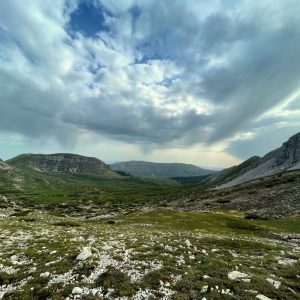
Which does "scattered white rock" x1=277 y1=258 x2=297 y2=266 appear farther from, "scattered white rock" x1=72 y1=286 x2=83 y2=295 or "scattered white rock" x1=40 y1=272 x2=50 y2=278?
"scattered white rock" x1=40 y1=272 x2=50 y2=278

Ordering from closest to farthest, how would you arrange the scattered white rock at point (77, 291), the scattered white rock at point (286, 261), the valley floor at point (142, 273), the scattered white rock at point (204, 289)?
the scattered white rock at point (77, 291) → the valley floor at point (142, 273) → the scattered white rock at point (204, 289) → the scattered white rock at point (286, 261)

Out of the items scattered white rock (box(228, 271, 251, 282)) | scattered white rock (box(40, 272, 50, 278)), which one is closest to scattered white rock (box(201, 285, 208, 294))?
scattered white rock (box(228, 271, 251, 282))

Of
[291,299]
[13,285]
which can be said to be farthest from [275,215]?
[13,285]

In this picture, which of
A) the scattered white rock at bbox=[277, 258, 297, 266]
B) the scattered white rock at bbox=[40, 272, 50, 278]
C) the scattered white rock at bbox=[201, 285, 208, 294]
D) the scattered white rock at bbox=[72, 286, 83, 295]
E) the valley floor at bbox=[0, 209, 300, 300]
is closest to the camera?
the scattered white rock at bbox=[72, 286, 83, 295]

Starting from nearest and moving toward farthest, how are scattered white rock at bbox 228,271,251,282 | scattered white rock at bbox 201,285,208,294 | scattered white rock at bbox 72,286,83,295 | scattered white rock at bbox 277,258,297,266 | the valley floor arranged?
1. scattered white rock at bbox 72,286,83,295
2. the valley floor
3. scattered white rock at bbox 201,285,208,294
4. scattered white rock at bbox 228,271,251,282
5. scattered white rock at bbox 277,258,297,266

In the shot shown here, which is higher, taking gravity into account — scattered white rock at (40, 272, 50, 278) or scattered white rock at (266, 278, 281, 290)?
scattered white rock at (40, 272, 50, 278)

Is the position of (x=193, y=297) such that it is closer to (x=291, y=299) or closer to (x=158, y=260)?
(x=291, y=299)

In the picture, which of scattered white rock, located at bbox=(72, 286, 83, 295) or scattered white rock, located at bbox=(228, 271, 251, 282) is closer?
scattered white rock, located at bbox=(72, 286, 83, 295)

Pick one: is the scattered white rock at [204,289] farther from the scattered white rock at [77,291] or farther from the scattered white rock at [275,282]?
the scattered white rock at [77,291]

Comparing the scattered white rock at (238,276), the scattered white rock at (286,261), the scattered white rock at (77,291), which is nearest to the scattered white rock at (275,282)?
A: the scattered white rock at (238,276)

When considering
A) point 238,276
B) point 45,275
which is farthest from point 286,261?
point 45,275

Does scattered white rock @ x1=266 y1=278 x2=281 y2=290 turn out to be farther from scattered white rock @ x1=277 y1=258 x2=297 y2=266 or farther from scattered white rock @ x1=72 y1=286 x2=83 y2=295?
scattered white rock @ x1=72 y1=286 x2=83 y2=295

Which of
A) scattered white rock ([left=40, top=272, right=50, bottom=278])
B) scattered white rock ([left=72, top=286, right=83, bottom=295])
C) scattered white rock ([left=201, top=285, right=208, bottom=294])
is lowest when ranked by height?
scattered white rock ([left=201, top=285, right=208, bottom=294])

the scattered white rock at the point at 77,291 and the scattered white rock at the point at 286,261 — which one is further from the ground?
the scattered white rock at the point at 77,291
